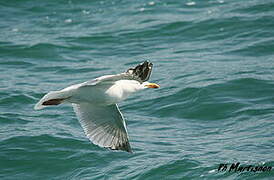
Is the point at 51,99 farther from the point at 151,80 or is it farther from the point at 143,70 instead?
the point at 151,80

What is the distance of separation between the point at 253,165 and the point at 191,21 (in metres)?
7.41

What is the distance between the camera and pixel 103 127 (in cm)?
812

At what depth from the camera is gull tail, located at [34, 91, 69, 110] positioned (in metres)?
7.05

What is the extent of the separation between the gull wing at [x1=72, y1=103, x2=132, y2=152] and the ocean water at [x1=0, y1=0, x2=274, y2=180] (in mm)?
479

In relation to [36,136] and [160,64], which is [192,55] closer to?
[160,64]

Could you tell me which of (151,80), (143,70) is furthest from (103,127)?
(151,80)

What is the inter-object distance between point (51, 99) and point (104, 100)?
1.95 ft

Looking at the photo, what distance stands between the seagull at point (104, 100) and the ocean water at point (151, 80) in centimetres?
57

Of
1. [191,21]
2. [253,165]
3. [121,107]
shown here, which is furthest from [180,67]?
[253,165]

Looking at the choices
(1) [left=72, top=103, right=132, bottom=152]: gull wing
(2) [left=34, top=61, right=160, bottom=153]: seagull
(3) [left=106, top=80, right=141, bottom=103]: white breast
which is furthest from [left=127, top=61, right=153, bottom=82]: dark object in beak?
(1) [left=72, top=103, right=132, bottom=152]: gull wing

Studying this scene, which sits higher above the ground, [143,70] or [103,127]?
[143,70]

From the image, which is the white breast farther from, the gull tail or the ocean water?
the ocean water

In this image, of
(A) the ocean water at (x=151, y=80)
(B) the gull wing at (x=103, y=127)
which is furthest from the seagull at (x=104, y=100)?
(A) the ocean water at (x=151, y=80)

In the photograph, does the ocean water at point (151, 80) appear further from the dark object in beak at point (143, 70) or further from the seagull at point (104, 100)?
the dark object in beak at point (143, 70)
